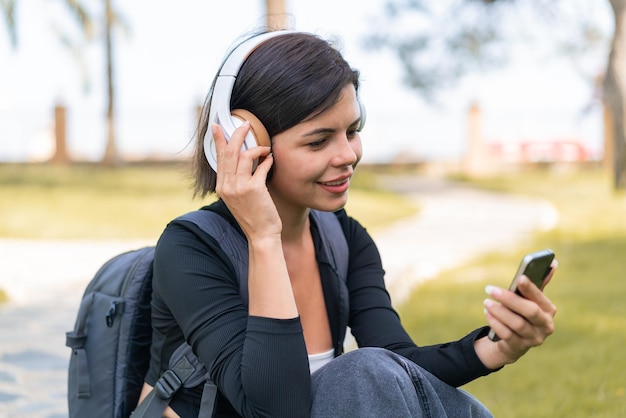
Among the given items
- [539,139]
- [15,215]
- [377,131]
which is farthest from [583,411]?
[539,139]

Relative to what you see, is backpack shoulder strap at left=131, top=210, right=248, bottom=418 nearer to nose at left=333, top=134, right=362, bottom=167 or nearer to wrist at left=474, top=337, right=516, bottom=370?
nose at left=333, top=134, right=362, bottom=167

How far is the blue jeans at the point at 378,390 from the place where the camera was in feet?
6.27

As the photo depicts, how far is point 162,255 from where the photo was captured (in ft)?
7.10

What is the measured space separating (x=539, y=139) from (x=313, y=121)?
29260 millimetres

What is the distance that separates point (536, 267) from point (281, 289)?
570 millimetres

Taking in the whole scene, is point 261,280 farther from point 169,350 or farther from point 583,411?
point 583,411

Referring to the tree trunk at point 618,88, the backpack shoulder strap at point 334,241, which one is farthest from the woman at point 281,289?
the tree trunk at point 618,88

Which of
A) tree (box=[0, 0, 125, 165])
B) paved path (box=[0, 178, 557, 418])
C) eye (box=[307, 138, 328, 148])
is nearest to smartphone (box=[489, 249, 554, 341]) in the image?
eye (box=[307, 138, 328, 148])

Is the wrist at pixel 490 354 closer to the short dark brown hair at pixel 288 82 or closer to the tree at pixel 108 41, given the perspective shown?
the short dark brown hair at pixel 288 82

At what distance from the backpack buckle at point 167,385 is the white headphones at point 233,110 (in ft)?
1.68

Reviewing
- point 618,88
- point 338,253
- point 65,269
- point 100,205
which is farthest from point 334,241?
point 618,88

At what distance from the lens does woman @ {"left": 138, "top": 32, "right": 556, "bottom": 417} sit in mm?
1963

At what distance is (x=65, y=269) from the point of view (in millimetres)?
7773

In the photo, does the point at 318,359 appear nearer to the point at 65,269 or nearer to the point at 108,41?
the point at 65,269
